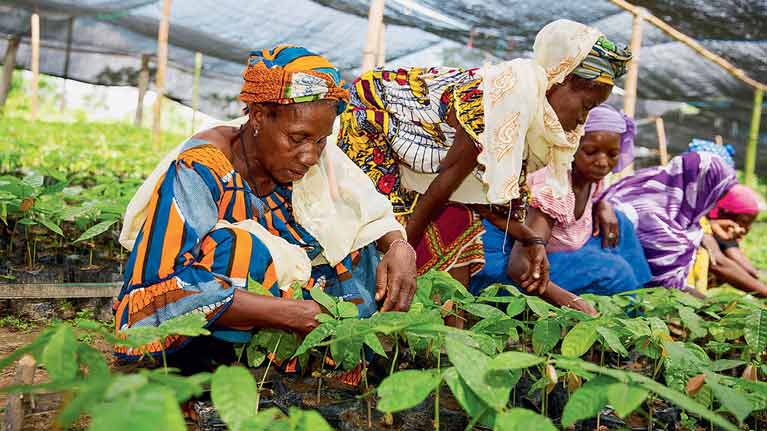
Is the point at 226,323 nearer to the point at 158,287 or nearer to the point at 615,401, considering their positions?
the point at 158,287

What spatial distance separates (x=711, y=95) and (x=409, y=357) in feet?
24.4

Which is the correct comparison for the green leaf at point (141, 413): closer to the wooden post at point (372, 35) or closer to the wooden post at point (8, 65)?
the wooden post at point (372, 35)

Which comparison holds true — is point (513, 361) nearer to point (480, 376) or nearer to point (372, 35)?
point (480, 376)

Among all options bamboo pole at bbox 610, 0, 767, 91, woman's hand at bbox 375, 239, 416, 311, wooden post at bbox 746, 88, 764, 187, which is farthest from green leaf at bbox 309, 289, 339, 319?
wooden post at bbox 746, 88, 764, 187

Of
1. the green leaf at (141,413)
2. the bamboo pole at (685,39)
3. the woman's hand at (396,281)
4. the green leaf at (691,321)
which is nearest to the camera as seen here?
the green leaf at (141,413)

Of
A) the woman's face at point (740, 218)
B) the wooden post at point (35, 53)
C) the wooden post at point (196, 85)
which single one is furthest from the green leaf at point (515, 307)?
the wooden post at point (35, 53)

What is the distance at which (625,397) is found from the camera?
1264mm

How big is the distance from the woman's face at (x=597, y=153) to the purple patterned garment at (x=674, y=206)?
0.69 m

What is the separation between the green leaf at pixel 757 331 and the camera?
2.22 m

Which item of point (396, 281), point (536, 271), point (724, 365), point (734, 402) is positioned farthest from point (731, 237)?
point (734, 402)

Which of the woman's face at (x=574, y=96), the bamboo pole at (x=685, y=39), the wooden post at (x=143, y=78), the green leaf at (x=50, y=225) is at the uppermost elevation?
the bamboo pole at (x=685, y=39)

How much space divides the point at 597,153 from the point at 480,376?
234 centimetres

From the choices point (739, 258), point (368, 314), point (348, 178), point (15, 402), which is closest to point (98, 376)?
point (15, 402)

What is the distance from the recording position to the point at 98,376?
112 centimetres
